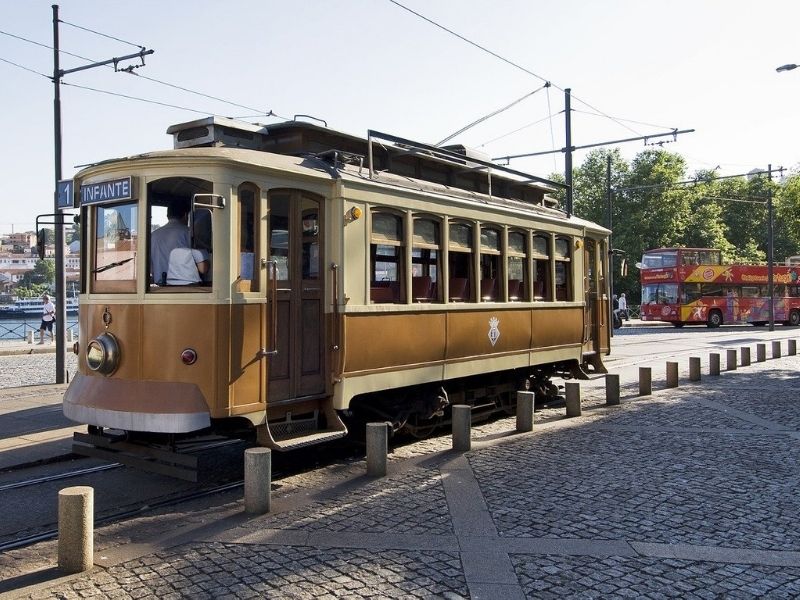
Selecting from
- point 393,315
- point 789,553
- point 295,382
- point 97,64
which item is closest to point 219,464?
point 295,382

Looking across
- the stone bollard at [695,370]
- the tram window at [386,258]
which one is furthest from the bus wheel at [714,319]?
the tram window at [386,258]

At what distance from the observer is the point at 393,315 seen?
27.6ft

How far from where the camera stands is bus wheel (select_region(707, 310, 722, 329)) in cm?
4153

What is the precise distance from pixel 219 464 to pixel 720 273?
129 ft

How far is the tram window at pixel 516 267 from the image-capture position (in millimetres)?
10656

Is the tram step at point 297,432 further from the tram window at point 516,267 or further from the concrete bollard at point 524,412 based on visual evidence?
the tram window at point 516,267

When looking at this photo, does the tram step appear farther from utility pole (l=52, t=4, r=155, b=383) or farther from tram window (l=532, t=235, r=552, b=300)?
utility pole (l=52, t=4, r=155, b=383)

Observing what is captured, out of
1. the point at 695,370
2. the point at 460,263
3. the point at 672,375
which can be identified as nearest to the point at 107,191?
the point at 460,263

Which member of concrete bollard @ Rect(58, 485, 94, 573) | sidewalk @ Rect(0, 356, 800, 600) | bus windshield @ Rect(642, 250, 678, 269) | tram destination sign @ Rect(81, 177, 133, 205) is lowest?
sidewalk @ Rect(0, 356, 800, 600)

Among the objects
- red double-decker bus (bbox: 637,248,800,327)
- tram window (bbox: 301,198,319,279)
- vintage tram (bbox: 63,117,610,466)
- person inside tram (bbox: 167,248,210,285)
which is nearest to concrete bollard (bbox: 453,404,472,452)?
vintage tram (bbox: 63,117,610,466)

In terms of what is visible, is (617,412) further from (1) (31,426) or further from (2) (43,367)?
(2) (43,367)

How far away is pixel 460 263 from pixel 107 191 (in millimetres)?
4498

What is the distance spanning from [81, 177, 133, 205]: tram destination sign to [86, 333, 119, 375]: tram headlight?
1.30 m

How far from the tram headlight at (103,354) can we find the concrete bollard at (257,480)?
1.59m
